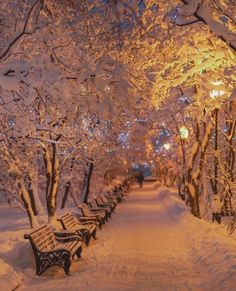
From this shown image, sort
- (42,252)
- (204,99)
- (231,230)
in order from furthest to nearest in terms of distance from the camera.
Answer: (231,230) < (204,99) < (42,252)

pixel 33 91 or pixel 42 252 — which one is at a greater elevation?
pixel 33 91

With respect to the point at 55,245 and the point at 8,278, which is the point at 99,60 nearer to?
the point at 8,278

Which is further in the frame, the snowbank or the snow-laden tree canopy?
the snowbank

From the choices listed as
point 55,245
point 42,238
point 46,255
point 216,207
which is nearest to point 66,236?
point 55,245

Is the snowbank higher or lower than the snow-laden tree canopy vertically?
lower

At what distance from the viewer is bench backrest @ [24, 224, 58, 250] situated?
10.2 metres

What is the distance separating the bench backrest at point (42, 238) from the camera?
401 inches

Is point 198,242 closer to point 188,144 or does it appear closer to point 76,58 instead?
point 76,58

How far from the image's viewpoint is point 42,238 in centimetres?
1092

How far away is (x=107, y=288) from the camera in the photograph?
28.9ft

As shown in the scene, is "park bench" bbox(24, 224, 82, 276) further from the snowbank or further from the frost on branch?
the frost on branch

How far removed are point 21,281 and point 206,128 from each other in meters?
11.3

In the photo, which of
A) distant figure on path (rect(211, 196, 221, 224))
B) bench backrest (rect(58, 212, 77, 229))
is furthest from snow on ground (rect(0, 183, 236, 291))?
distant figure on path (rect(211, 196, 221, 224))

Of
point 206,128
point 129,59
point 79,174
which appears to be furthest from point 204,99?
point 79,174
